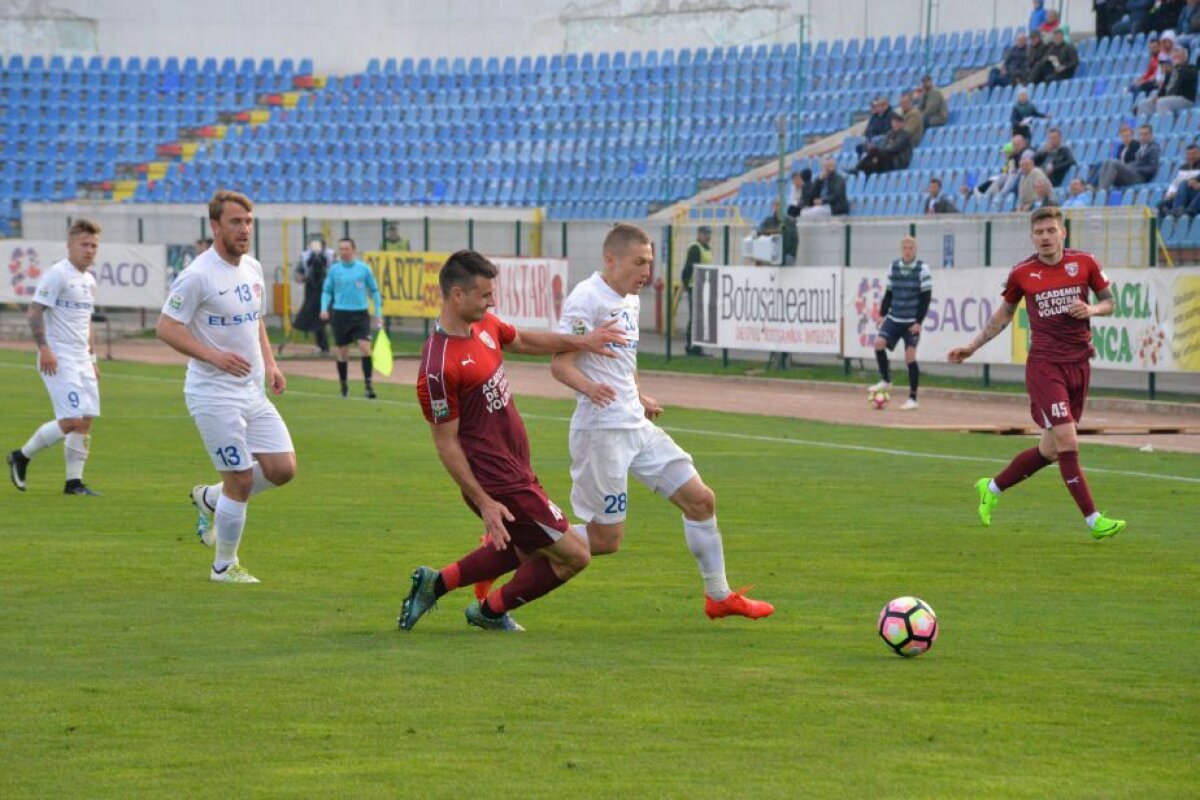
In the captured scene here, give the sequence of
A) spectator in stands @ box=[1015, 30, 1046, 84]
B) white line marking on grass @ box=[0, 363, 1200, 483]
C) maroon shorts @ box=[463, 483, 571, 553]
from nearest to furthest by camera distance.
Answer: maroon shorts @ box=[463, 483, 571, 553] < white line marking on grass @ box=[0, 363, 1200, 483] < spectator in stands @ box=[1015, 30, 1046, 84]

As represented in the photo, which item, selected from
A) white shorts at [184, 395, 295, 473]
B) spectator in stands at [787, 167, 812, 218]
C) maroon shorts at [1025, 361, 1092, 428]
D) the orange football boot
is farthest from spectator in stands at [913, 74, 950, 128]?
the orange football boot

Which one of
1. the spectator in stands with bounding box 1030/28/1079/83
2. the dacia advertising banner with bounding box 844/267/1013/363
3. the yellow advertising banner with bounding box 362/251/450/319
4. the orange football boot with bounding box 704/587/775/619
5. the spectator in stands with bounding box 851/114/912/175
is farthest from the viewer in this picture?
the yellow advertising banner with bounding box 362/251/450/319

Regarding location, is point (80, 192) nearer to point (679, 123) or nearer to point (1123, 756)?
point (679, 123)

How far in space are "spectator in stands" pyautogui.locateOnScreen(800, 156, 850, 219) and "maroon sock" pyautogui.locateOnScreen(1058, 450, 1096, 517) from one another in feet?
58.2

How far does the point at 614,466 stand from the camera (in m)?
8.99

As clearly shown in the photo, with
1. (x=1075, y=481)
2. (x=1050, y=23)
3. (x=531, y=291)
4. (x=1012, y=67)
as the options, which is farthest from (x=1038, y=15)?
(x=1075, y=481)

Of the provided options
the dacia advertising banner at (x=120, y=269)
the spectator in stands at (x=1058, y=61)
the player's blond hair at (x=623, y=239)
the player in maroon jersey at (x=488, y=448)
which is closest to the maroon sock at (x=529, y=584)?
the player in maroon jersey at (x=488, y=448)

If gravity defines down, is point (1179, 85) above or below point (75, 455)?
above

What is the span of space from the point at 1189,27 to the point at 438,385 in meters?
23.5

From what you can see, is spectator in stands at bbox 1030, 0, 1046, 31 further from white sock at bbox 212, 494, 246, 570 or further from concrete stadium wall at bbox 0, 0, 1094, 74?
white sock at bbox 212, 494, 246, 570

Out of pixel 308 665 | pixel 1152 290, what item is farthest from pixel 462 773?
pixel 1152 290

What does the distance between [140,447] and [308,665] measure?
11.1m

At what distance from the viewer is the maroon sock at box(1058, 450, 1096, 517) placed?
12.4m

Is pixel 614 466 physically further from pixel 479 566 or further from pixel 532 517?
pixel 479 566
